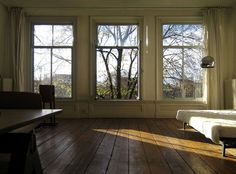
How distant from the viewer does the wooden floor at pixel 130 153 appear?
9.02ft

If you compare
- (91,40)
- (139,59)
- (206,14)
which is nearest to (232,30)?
(206,14)

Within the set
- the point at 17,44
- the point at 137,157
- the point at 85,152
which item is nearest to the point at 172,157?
the point at 137,157

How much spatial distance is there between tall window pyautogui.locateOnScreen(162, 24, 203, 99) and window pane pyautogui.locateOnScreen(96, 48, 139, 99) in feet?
2.87

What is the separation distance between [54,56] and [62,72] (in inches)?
20.4

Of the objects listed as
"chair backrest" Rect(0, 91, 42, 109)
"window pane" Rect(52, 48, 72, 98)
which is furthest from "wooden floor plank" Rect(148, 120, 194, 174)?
"window pane" Rect(52, 48, 72, 98)

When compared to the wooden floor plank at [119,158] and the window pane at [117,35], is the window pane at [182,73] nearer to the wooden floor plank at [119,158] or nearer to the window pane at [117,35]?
the window pane at [117,35]

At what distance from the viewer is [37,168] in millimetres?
1935

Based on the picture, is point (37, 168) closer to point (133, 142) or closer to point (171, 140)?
point (133, 142)

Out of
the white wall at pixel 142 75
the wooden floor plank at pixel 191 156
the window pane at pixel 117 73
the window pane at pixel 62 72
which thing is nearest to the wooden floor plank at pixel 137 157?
the wooden floor plank at pixel 191 156

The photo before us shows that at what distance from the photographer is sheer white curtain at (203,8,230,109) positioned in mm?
7375

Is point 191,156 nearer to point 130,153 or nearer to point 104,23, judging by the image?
point 130,153

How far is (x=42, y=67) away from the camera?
802 cm

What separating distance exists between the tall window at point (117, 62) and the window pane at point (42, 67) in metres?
1.41

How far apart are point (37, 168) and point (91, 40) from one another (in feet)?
20.3
